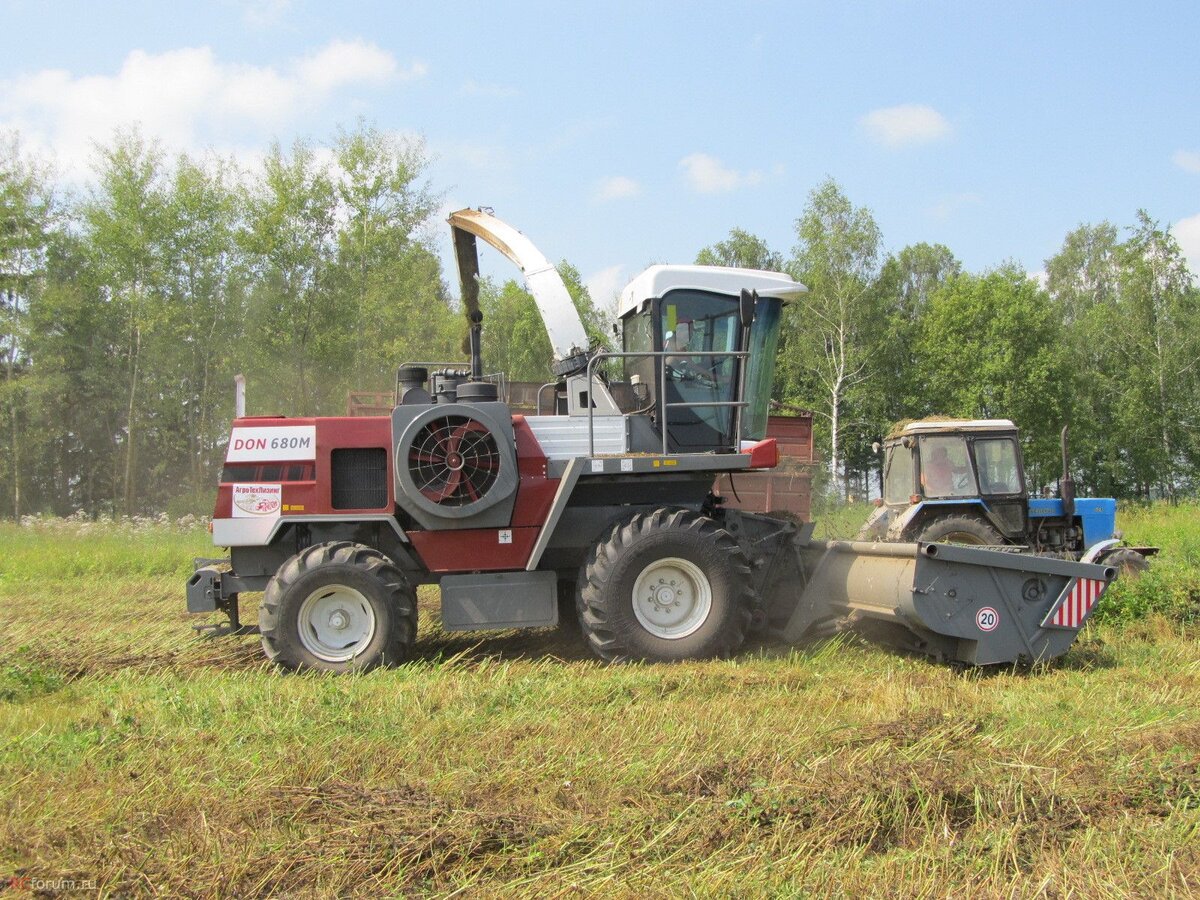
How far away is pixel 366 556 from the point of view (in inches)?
279

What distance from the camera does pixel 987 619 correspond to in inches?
260

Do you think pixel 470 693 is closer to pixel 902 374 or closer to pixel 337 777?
pixel 337 777

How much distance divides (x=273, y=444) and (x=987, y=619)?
16.7ft

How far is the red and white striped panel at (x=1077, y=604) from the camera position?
6703 millimetres

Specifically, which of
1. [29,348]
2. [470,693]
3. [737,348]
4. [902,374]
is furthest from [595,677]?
[902,374]

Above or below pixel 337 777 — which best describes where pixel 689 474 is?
above

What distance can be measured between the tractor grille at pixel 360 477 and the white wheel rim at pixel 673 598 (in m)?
2.02

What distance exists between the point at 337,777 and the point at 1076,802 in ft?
9.46

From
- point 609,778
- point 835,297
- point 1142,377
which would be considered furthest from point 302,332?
point 1142,377

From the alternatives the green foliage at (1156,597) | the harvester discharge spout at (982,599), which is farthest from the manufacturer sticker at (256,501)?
the green foliage at (1156,597)

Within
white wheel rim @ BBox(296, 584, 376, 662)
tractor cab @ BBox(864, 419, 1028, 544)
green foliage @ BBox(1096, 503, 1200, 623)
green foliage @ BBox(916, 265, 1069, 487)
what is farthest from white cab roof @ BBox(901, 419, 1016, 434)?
green foliage @ BBox(916, 265, 1069, 487)

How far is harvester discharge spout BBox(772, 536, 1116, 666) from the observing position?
656cm

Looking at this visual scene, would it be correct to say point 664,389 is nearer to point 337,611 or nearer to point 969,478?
point 337,611

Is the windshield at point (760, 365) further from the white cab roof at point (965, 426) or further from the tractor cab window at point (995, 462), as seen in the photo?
the tractor cab window at point (995, 462)
